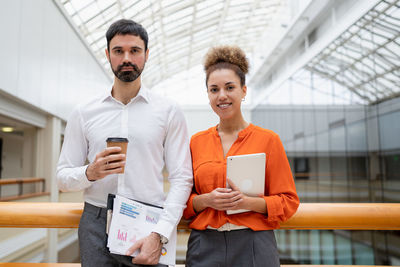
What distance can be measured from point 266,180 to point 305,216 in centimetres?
39

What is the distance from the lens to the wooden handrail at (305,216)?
2082 mm

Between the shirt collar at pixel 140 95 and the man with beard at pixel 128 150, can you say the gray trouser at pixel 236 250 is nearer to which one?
the man with beard at pixel 128 150

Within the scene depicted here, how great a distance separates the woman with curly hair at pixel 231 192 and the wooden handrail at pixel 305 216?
239 mm

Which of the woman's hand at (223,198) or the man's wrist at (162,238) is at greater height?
the woman's hand at (223,198)

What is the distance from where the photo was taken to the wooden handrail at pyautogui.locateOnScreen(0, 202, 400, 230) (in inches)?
82.0

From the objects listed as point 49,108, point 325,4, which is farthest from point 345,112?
point 49,108

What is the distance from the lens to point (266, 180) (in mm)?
1970

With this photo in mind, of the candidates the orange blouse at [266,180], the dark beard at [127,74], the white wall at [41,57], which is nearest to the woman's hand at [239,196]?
the orange blouse at [266,180]

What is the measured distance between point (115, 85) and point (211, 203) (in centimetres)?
92

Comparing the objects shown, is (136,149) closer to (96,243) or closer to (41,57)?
(96,243)

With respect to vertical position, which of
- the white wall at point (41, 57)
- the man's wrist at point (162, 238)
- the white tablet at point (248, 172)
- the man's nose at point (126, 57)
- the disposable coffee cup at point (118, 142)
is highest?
the white wall at point (41, 57)

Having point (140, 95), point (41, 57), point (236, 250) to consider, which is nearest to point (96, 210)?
point (140, 95)

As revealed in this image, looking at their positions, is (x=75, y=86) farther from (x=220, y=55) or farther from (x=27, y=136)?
(x=220, y=55)

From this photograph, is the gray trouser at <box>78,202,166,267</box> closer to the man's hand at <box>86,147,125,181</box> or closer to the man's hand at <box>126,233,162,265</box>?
the man's hand at <box>126,233,162,265</box>
